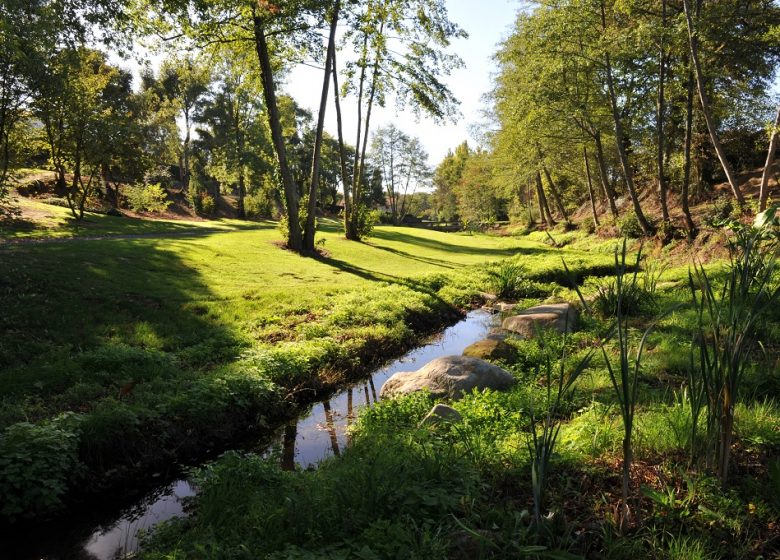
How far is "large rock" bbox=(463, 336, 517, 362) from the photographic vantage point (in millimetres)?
7309

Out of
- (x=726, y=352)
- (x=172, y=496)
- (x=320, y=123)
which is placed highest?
(x=320, y=123)

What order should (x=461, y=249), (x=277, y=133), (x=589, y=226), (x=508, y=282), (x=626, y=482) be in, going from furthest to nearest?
(x=589, y=226)
(x=461, y=249)
(x=277, y=133)
(x=508, y=282)
(x=626, y=482)

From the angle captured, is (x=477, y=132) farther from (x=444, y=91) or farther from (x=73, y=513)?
(x=73, y=513)

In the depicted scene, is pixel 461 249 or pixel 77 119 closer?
pixel 77 119

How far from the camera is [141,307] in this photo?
28.9 feet

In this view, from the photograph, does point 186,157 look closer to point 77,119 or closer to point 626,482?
point 77,119

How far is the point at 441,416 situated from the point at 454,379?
49.9 inches

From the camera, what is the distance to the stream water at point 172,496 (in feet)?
12.1

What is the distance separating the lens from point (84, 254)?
11859mm

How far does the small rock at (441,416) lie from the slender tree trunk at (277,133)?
44.6 ft

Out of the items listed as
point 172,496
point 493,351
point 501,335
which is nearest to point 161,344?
point 172,496

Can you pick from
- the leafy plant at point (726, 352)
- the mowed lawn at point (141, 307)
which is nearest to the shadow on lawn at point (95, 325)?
the mowed lawn at point (141, 307)

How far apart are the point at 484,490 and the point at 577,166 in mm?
34270

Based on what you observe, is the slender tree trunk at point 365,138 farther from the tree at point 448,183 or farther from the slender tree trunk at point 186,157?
the tree at point 448,183
